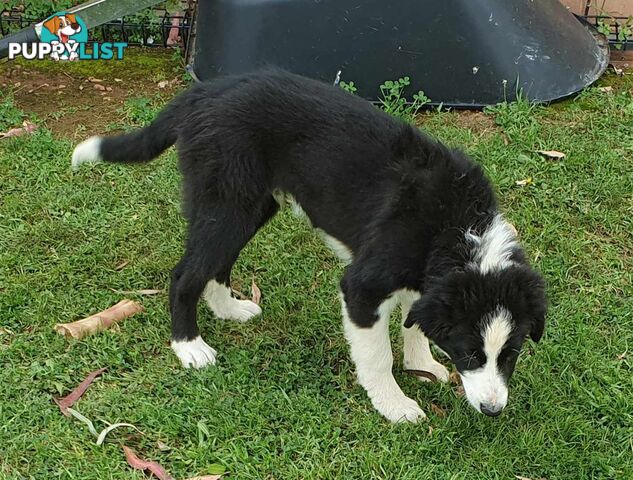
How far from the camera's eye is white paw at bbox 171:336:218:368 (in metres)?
3.81

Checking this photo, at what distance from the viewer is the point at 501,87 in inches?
224

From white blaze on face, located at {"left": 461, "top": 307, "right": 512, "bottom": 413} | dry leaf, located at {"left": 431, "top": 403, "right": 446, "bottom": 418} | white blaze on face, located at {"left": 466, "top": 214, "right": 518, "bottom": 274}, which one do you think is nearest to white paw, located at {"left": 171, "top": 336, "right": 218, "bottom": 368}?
dry leaf, located at {"left": 431, "top": 403, "right": 446, "bottom": 418}

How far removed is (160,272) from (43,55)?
9.66ft

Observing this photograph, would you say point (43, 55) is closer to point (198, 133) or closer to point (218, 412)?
point (198, 133)

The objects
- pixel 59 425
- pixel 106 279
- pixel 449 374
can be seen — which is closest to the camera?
pixel 59 425

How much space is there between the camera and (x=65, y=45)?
6.29 metres

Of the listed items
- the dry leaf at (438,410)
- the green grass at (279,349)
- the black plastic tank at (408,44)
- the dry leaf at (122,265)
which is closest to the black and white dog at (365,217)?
the dry leaf at (438,410)

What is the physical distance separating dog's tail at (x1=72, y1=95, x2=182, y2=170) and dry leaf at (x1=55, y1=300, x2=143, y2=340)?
760mm

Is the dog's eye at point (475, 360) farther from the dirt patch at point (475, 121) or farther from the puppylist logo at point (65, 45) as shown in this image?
the puppylist logo at point (65, 45)

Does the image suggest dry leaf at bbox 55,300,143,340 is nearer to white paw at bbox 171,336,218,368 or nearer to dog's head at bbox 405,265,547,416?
white paw at bbox 171,336,218,368

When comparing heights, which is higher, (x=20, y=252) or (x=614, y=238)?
(x=614, y=238)

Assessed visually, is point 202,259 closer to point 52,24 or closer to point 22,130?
point 22,130

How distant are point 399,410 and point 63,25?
13.0 feet

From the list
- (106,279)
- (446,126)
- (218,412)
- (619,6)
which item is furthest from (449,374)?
(619,6)
